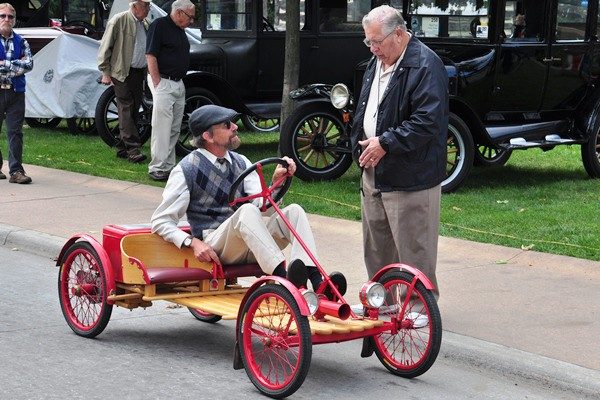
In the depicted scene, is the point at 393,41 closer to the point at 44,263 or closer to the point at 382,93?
the point at 382,93

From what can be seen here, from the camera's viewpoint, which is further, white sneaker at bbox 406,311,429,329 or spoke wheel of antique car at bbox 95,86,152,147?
spoke wheel of antique car at bbox 95,86,152,147

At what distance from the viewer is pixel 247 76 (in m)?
14.7

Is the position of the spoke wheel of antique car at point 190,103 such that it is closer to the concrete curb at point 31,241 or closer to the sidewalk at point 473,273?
the sidewalk at point 473,273

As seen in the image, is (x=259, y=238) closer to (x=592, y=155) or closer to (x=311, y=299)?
(x=311, y=299)

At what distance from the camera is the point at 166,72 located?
41.2 feet

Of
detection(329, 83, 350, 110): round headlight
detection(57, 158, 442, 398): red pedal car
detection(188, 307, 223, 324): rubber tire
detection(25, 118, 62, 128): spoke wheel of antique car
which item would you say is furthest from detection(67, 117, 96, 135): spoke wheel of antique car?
detection(57, 158, 442, 398): red pedal car

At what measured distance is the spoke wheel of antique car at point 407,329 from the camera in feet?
18.7

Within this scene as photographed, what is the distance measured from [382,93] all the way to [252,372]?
1.85 meters

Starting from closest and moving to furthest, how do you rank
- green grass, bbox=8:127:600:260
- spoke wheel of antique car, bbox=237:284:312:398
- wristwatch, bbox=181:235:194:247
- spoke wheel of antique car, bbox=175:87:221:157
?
spoke wheel of antique car, bbox=237:284:312:398 < wristwatch, bbox=181:235:194:247 < green grass, bbox=8:127:600:260 < spoke wheel of antique car, bbox=175:87:221:157

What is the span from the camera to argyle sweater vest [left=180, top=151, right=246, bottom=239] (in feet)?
21.4

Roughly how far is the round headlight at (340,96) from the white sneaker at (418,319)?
5.83 m

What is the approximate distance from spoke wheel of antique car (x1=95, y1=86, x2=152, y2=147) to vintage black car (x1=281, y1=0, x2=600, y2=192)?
3131mm

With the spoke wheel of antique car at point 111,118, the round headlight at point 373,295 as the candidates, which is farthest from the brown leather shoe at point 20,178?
the round headlight at point 373,295

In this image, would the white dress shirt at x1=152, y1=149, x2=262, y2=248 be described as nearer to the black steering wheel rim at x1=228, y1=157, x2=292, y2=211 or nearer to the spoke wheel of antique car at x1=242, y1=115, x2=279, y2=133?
the black steering wheel rim at x1=228, y1=157, x2=292, y2=211
